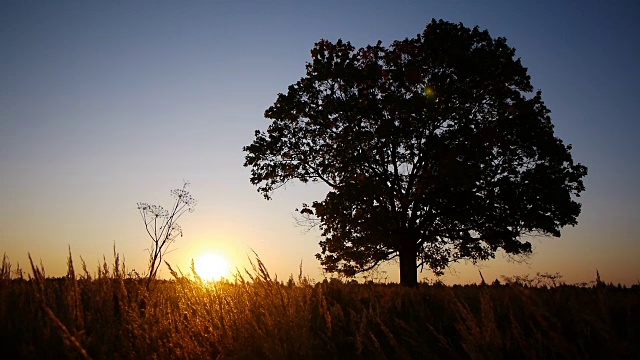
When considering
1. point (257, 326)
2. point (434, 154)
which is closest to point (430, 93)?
point (434, 154)

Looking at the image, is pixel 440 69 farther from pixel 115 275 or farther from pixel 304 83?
pixel 115 275

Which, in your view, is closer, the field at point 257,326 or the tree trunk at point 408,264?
the field at point 257,326

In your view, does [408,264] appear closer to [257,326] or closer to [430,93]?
[430,93]

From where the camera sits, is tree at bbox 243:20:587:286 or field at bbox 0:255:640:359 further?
tree at bbox 243:20:587:286

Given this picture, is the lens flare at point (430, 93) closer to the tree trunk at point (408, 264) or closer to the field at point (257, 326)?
the tree trunk at point (408, 264)

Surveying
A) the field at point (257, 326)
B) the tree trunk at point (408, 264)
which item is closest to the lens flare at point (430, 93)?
the tree trunk at point (408, 264)

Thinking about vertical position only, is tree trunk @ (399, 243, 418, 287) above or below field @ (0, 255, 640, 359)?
above

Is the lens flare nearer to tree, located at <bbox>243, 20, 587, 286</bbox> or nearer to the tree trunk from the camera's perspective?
tree, located at <bbox>243, 20, 587, 286</bbox>

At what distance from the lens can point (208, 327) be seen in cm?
545

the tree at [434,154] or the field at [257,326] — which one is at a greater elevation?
the tree at [434,154]

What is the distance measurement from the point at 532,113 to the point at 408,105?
550 centimetres

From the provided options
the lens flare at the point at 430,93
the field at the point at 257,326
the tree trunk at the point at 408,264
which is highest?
the lens flare at the point at 430,93

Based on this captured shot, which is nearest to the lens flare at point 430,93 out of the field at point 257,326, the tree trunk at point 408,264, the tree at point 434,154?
the tree at point 434,154

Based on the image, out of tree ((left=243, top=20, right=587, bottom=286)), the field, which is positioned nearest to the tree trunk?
tree ((left=243, top=20, right=587, bottom=286))
